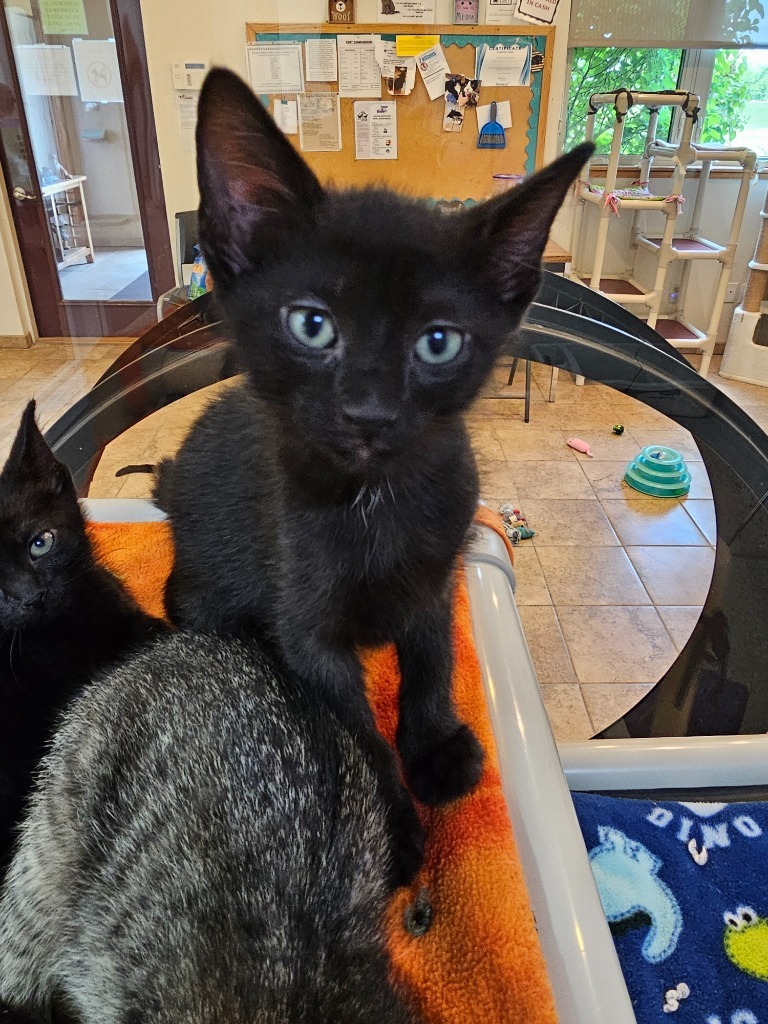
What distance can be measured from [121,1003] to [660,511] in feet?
9.03

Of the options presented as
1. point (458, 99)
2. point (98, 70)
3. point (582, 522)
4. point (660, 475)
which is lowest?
point (582, 522)

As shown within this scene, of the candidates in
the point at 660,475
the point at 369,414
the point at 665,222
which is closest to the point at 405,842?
the point at 369,414

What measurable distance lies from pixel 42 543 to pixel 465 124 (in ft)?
9.55

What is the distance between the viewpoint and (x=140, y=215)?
327cm

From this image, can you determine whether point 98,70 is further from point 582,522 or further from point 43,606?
point 43,606

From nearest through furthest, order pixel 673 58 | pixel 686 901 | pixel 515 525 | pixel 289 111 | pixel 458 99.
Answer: pixel 686 901 < pixel 515 525 < pixel 289 111 < pixel 458 99 < pixel 673 58

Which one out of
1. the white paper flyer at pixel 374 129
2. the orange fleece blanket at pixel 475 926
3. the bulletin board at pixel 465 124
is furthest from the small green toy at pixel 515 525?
the orange fleece blanket at pixel 475 926

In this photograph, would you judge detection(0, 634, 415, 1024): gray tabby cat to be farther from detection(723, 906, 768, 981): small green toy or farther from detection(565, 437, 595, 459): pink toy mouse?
detection(565, 437, 595, 459): pink toy mouse

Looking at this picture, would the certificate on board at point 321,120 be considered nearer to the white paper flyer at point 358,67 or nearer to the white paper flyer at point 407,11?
the white paper flyer at point 358,67

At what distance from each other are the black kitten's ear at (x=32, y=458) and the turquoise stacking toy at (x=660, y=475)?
2542 mm

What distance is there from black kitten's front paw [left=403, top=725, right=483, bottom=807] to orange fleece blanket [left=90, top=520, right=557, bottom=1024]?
0.4 inches

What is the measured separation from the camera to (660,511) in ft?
9.52

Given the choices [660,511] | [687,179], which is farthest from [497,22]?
[660,511]

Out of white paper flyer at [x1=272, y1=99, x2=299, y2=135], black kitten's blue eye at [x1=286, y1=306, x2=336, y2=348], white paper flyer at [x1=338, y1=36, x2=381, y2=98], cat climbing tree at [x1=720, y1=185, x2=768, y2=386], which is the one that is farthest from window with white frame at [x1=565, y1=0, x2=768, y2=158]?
black kitten's blue eye at [x1=286, y1=306, x2=336, y2=348]
